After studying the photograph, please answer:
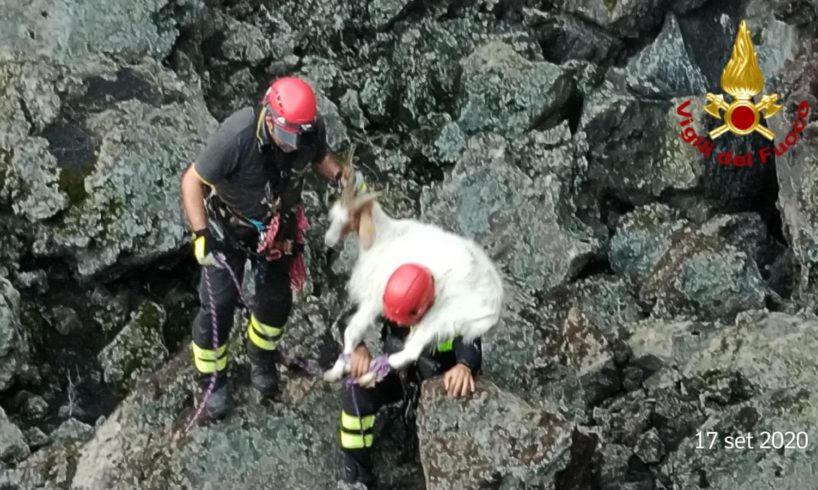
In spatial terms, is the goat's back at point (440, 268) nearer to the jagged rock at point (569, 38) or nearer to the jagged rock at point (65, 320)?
the jagged rock at point (65, 320)

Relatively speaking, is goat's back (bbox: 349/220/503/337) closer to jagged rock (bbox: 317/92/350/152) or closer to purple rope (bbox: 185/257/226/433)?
purple rope (bbox: 185/257/226/433)

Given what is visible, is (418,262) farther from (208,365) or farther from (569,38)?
(569,38)

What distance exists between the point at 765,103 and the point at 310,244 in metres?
4.66

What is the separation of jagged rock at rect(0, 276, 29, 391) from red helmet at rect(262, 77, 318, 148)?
Answer: 3452mm

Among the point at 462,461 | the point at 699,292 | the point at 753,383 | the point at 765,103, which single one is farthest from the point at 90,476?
the point at 765,103

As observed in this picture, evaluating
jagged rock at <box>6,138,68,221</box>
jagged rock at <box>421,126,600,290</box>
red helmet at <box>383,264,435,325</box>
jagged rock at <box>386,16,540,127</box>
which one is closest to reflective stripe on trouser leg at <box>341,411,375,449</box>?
red helmet at <box>383,264,435,325</box>

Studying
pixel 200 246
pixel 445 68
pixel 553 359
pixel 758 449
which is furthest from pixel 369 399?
pixel 445 68

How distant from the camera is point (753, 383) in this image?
7469 millimetres

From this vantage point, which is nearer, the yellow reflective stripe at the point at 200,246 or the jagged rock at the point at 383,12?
the yellow reflective stripe at the point at 200,246

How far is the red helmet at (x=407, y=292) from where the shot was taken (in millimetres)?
5250

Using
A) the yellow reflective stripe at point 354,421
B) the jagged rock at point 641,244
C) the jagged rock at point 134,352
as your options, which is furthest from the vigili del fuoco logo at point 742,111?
the jagged rock at point 134,352

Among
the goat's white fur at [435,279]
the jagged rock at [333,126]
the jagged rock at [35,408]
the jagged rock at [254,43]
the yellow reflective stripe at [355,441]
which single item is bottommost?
the jagged rock at [35,408]

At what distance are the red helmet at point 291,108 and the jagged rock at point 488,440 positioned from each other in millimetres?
1795

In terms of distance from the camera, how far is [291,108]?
553 cm
